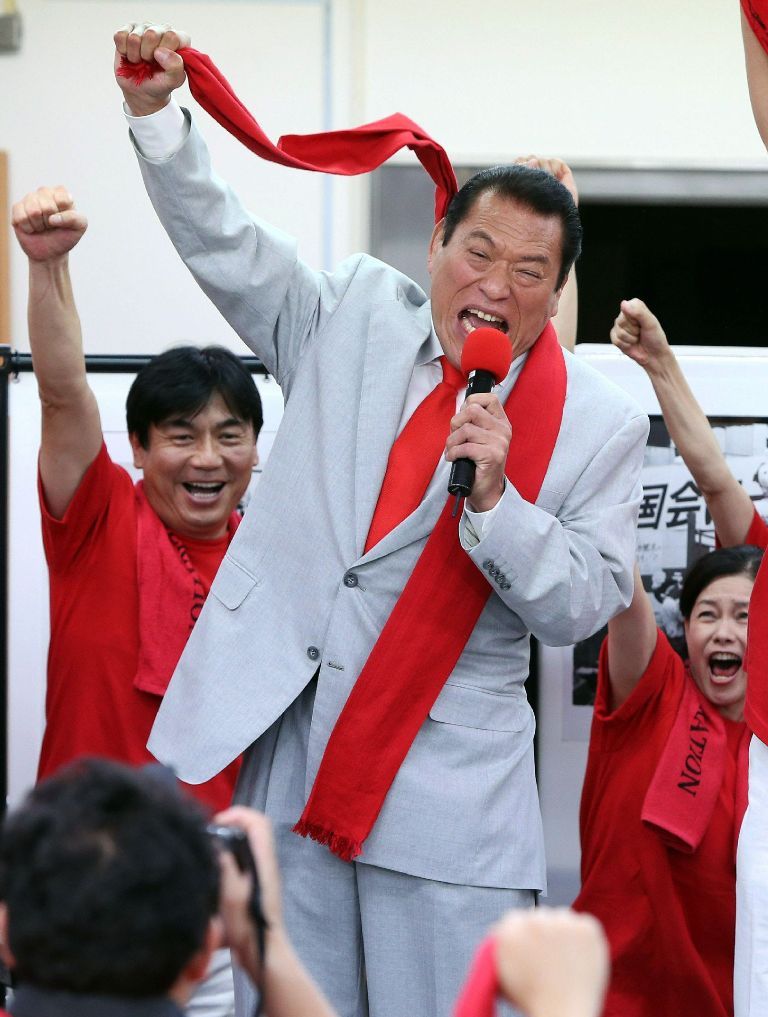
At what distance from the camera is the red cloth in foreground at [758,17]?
1.74 metres

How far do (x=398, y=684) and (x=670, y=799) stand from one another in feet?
2.98

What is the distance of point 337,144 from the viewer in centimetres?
209

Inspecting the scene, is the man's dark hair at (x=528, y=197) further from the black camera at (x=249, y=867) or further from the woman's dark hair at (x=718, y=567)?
the black camera at (x=249, y=867)

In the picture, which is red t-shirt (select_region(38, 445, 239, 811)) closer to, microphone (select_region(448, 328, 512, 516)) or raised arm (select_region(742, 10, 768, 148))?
microphone (select_region(448, 328, 512, 516))

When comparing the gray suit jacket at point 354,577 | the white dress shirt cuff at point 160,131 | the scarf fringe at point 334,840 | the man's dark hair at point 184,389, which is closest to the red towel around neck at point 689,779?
the gray suit jacket at point 354,577

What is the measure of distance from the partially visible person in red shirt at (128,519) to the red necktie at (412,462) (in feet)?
2.15

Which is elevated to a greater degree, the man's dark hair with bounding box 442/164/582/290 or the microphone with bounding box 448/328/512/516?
the man's dark hair with bounding box 442/164/582/290

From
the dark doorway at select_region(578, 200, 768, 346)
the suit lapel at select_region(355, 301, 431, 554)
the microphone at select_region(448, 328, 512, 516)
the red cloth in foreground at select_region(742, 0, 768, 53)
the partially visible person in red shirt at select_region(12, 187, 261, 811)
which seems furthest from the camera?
the dark doorway at select_region(578, 200, 768, 346)

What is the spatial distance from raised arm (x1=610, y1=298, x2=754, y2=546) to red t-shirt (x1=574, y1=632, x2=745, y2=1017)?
0.28 metres

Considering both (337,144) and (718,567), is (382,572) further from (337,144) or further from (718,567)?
(718,567)

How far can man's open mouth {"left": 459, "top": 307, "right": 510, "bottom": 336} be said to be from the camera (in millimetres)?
2025

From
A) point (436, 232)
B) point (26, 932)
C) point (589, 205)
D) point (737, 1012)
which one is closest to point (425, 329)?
point (436, 232)

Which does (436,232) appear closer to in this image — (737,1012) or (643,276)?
(737,1012)

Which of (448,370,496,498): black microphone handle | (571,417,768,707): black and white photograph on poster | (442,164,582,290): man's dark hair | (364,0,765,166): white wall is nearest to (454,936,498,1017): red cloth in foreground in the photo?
(448,370,496,498): black microphone handle
